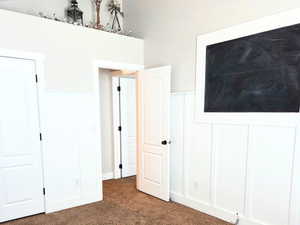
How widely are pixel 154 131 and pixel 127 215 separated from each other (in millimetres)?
1323

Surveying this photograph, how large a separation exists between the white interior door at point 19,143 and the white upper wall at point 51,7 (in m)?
1.01

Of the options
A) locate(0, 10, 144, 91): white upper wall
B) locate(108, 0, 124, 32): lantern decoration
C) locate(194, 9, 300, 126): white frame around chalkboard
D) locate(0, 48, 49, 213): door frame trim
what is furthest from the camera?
locate(108, 0, 124, 32): lantern decoration

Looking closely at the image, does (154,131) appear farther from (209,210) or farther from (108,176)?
(108,176)

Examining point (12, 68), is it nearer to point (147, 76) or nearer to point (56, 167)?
point (56, 167)

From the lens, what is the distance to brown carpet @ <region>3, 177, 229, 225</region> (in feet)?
Answer: 8.61

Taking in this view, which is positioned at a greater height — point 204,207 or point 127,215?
point 204,207

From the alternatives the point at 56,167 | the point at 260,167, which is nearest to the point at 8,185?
the point at 56,167

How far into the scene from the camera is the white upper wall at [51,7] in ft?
9.78

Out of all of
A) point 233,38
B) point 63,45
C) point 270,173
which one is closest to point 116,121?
point 63,45

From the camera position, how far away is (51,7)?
3.30m

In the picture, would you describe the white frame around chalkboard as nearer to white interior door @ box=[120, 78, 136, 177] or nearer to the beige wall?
the beige wall

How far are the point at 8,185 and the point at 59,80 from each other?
1578mm

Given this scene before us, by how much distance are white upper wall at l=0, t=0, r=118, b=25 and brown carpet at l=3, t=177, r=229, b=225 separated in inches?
122

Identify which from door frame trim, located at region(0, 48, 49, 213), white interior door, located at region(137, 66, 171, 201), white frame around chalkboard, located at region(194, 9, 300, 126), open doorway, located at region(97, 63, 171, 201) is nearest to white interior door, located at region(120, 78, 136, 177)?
open doorway, located at region(97, 63, 171, 201)
